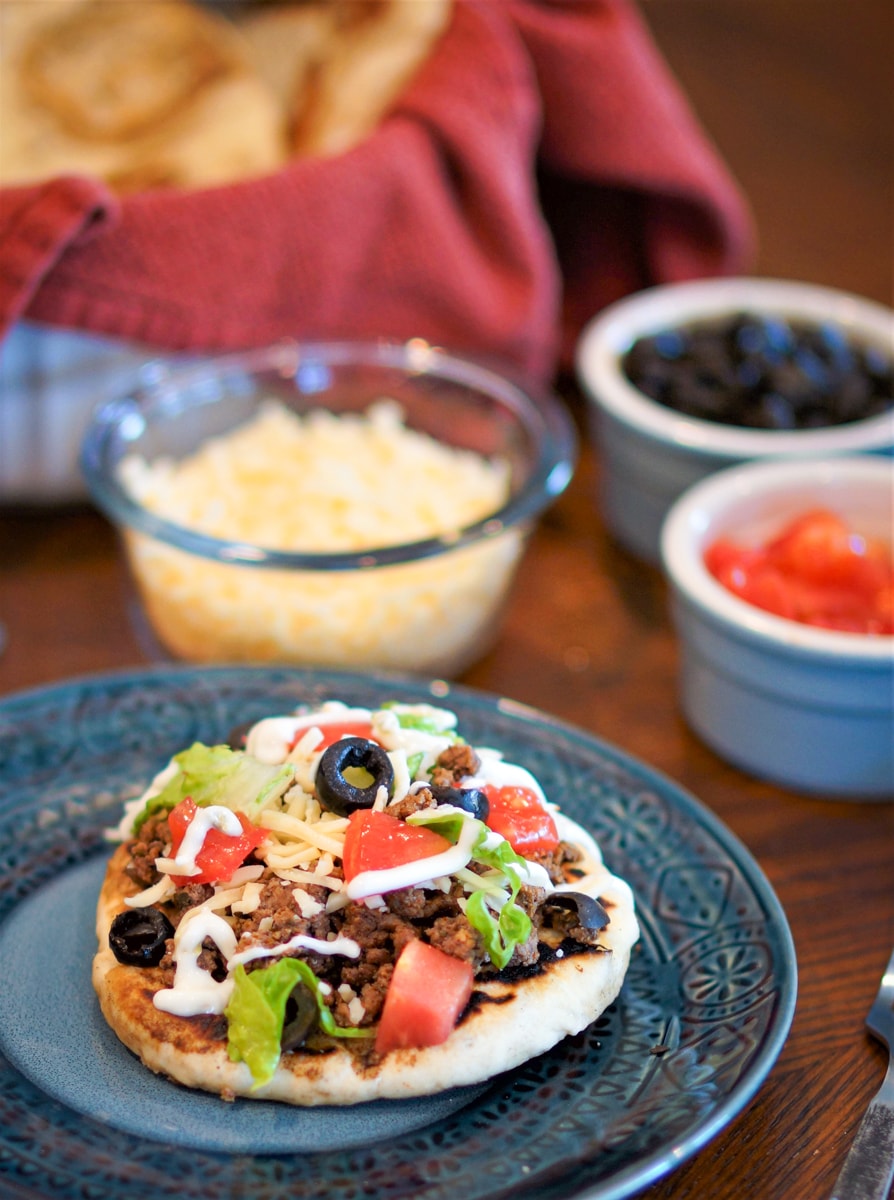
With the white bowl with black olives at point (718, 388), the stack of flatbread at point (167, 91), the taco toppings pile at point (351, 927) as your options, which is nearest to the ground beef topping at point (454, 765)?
the taco toppings pile at point (351, 927)

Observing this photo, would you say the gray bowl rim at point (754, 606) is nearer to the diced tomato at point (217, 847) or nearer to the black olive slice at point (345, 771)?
the black olive slice at point (345, 771)

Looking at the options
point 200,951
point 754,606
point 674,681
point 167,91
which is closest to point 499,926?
point 200,951

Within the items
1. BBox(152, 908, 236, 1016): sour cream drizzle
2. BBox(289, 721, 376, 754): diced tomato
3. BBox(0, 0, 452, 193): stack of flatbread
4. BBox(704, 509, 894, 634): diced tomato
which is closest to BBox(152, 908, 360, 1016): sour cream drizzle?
BBox(152, 908, 236, 1016): sour cream drizzle

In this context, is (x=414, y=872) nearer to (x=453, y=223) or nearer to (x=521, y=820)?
(x=521, y=820)

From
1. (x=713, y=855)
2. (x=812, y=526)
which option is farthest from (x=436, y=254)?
(x=713, y=855)

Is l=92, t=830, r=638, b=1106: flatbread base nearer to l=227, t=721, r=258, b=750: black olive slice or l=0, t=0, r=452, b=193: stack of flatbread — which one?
l=227, t=721, r=258, b=750: black olive slice

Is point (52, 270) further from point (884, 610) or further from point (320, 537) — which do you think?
point (884, 610)
